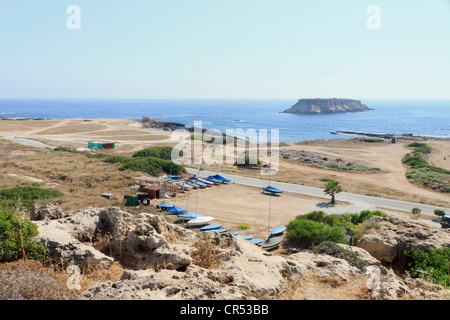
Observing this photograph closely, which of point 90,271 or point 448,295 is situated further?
point 90,271

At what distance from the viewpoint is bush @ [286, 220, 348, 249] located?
1646 centimetres

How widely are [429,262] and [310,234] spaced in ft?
22.7

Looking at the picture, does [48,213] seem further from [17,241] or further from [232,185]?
[232,185]

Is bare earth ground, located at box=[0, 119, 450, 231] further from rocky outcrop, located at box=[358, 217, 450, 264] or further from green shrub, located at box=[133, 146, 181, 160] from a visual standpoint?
rocky outcrop, located at box=[358, 217, 450, 264]

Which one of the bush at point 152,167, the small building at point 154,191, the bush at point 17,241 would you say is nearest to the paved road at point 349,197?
the bush at point 152,167

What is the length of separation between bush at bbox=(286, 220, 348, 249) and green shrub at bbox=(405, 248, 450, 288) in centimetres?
399

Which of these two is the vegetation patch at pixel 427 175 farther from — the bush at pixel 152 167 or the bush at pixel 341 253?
the bush at pixel 341 253

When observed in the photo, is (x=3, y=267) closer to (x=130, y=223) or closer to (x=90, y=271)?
(x=90, y=271)

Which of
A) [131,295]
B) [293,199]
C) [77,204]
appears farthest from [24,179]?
[131,295]

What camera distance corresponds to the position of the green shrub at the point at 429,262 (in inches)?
417

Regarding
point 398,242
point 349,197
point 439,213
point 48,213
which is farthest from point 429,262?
point 349,197
